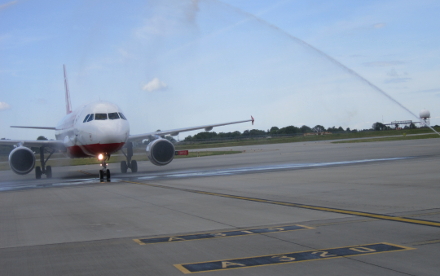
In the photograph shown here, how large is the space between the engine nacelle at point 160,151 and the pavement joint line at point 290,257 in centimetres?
2046

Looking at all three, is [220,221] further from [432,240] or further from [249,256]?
[432,240]

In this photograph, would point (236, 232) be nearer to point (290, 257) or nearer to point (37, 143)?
point (290, 257)

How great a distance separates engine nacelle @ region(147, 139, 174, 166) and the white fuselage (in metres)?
2.18

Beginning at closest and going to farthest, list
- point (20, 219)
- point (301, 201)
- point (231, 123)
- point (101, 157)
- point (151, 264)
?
point (151, 264) < point (20, 219) < point (301, 201) < point (101, 157) < point (231, 123)

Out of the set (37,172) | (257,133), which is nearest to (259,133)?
(257,133)

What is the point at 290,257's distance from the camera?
20.7ft

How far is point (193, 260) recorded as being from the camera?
6.39 metres

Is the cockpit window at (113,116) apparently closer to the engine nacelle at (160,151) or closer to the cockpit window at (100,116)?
the cockpit window at (100,116)

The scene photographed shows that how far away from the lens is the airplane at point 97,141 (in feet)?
77.5

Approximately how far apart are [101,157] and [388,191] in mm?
15753

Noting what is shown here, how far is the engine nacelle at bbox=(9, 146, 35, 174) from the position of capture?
25.9 meters

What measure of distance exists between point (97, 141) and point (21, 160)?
569 centimetres

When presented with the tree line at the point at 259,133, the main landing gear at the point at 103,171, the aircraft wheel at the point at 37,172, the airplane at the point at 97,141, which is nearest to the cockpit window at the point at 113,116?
the airplane at the point at 97,141

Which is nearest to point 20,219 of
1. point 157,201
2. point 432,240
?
point 157,201
